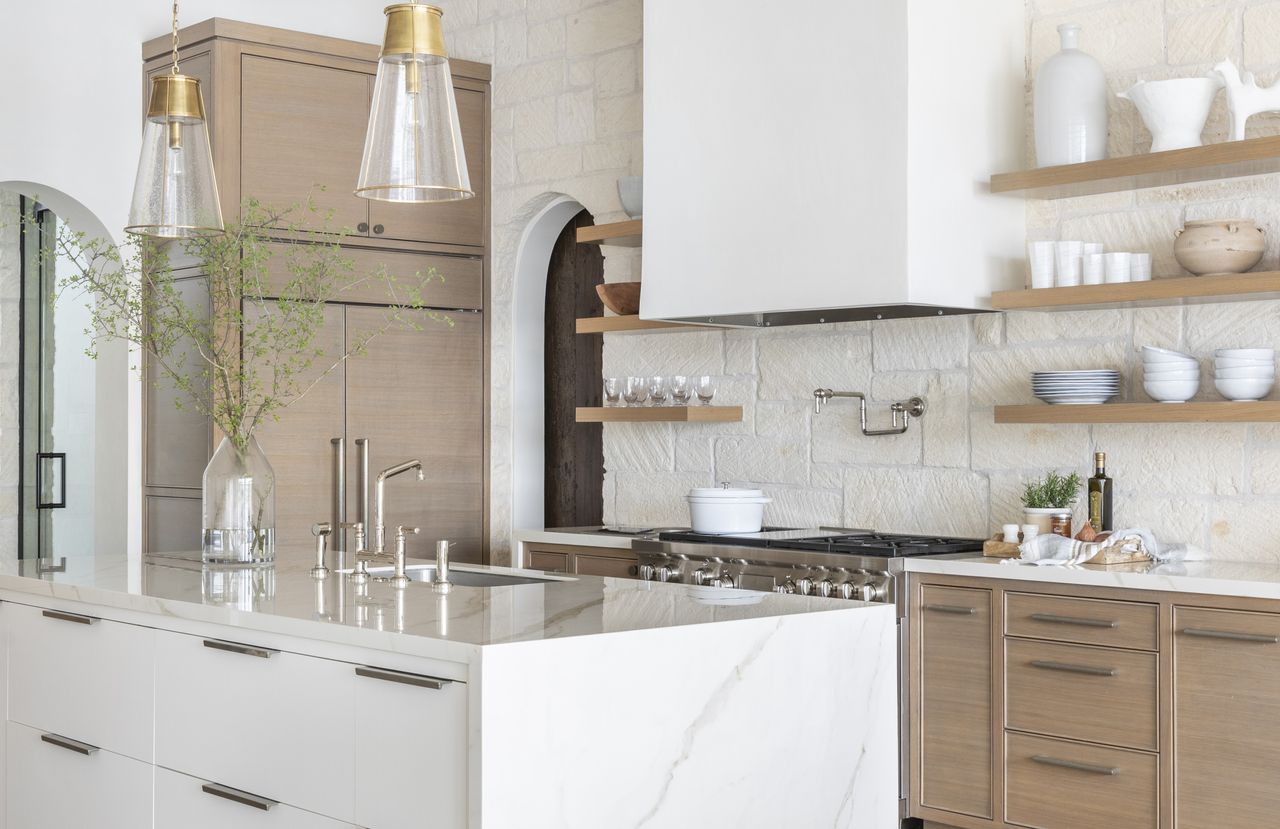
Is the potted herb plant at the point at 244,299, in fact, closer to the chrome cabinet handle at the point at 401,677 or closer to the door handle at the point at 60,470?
the door handle at the point at 60,470

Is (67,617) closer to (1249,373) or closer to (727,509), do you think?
(727,509)

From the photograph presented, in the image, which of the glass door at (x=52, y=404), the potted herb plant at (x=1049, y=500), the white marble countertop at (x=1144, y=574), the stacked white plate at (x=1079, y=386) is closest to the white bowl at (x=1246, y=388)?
the stacked white plate at (x=1079, y=386)

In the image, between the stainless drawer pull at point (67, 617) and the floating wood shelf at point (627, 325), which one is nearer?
the stainless drawer pull at point (67, 617)

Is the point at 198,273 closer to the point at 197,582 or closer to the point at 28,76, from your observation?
the point at 28,76

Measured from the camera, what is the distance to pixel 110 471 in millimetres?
6168

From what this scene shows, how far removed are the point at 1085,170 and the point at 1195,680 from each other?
1.53 m

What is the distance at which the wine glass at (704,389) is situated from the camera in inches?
218

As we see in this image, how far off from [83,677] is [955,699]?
2.34 m

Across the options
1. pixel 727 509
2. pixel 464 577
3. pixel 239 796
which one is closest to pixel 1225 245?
pixel 727 509

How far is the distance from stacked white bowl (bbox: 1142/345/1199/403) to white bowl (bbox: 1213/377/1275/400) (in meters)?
0.12

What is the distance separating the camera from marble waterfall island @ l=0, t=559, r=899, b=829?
89.4 inches

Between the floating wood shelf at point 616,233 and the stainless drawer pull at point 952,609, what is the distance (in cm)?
202

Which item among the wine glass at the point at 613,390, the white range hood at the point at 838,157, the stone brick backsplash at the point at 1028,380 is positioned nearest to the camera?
the stone brick backsplash at the point at 1028,380

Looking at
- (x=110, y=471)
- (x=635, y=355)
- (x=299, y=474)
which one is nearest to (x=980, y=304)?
(x=635, y=355)
